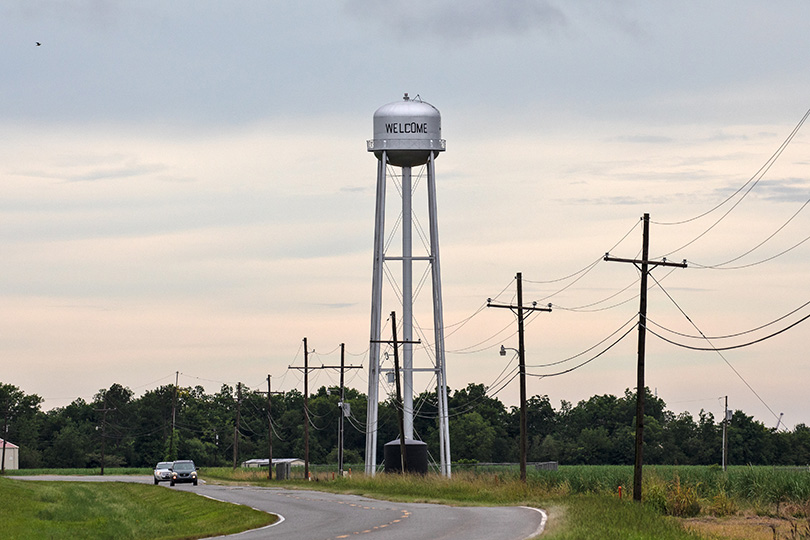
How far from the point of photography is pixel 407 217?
198ft

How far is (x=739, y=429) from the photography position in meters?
118

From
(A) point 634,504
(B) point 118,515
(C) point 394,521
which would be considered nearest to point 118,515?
(B) point 118,515

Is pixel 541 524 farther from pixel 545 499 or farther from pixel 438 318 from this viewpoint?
pixel 438 318

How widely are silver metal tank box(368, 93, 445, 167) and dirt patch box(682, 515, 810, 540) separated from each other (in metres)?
28.3

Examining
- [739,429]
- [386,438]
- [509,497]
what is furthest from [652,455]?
[509,497]

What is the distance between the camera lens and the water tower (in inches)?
2347

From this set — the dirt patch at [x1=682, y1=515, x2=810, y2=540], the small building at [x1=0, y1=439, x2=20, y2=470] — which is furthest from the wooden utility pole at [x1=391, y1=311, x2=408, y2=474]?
the small building at [x1=0, y1=439, x2=20, y2=470]

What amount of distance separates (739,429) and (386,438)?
38412 millimetres

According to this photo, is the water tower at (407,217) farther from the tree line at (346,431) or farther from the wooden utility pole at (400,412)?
the tree line at (346,431)

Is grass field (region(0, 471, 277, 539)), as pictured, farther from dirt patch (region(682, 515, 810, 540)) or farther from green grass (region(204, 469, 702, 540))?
dirt patch (region(682, 515, 810, 540))

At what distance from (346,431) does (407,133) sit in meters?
85.7

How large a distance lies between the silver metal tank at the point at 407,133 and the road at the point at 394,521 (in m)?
22.1

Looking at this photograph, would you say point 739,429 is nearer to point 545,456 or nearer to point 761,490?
point 545,456

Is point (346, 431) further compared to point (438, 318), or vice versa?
point (346, 431)
